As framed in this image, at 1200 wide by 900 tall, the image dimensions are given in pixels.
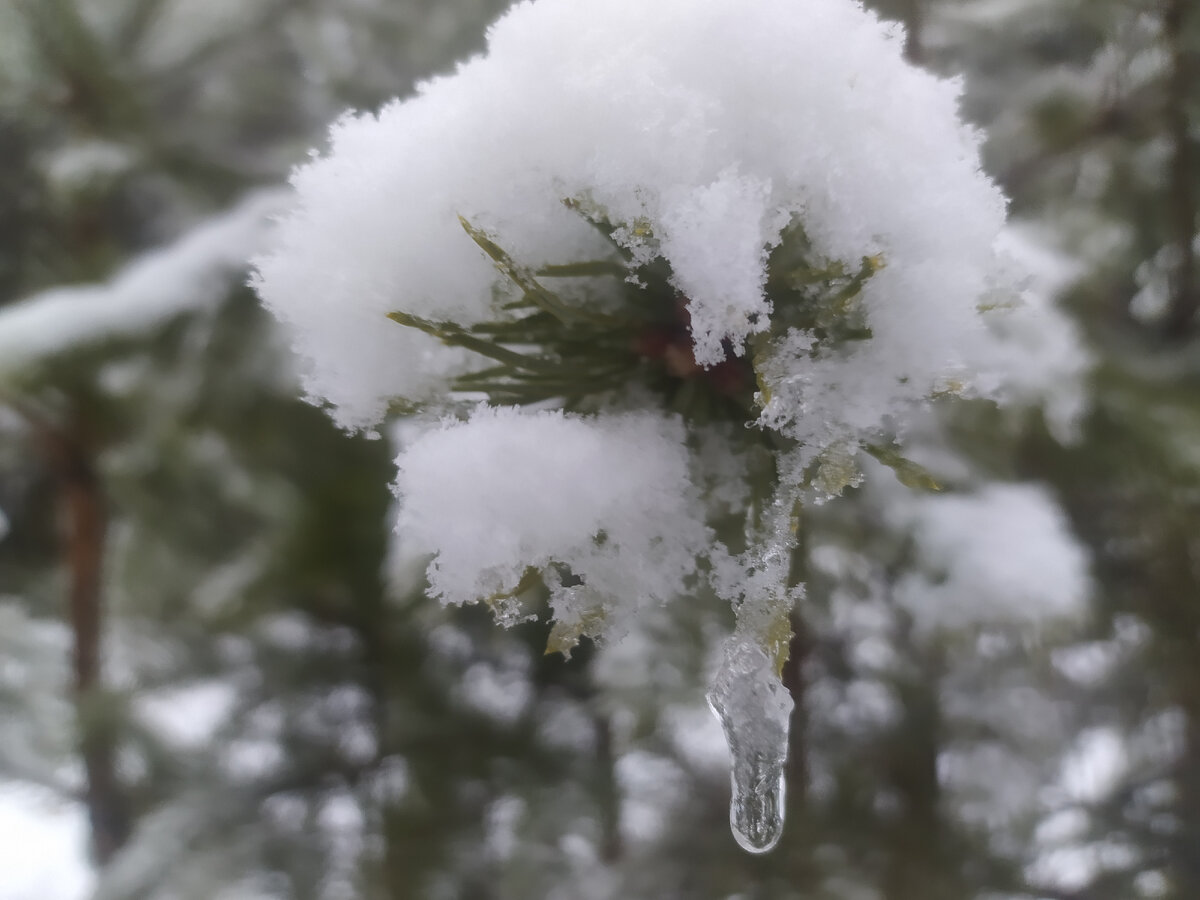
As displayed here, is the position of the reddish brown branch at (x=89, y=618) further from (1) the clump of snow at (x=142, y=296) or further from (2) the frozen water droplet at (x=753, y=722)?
(2) the frozen water droplet at (x=753, y=722)

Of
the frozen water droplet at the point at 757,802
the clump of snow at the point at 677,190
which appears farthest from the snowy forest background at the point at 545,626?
the clump of snow at the point at 677,190

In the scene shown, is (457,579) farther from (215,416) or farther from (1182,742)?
(1182,742)

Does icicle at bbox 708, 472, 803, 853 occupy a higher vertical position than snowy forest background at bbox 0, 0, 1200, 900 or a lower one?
lower

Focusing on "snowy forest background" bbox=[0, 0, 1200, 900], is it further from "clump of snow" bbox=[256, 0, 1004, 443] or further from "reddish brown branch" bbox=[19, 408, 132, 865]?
"clump of snow" bbox=[256, 0, 1004, 443]

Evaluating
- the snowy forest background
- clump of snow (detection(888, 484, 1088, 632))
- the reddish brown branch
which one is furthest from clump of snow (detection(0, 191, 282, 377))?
clump of snow (detection(888, 484, 1088, 632))

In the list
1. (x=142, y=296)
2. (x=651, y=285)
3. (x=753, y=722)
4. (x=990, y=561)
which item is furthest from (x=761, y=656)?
(x=142, y=296)

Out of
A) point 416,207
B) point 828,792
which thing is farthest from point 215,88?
point 828,792
